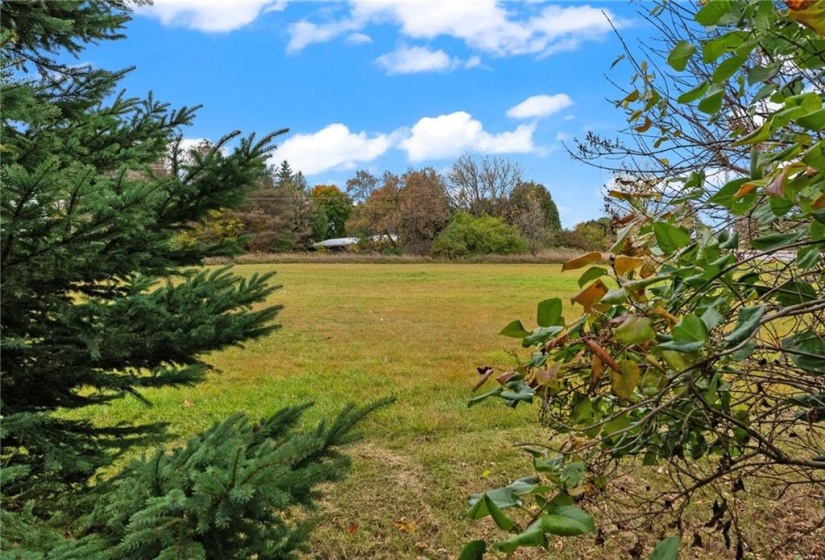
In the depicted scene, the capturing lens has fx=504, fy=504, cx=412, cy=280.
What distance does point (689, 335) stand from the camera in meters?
0.59

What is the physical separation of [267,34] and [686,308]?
2.68 m

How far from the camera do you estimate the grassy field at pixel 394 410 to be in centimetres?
276

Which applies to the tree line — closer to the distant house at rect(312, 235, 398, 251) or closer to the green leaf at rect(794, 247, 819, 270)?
the distant house at rect(312, 235, 398, 251)

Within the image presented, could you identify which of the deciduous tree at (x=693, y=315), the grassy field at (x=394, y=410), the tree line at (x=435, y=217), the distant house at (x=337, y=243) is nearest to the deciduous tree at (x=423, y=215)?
the tree line at (x=435, y=217)

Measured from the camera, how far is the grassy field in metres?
2.76

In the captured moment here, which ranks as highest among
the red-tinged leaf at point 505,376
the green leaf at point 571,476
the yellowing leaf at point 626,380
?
the yellowing leaf at point 626,380

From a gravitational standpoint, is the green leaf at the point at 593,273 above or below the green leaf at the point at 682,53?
below

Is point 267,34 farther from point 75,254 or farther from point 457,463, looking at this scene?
point 457,463

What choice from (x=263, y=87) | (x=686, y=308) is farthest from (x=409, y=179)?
(x=686, y=308)

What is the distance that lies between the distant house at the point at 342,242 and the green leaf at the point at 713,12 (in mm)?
35285

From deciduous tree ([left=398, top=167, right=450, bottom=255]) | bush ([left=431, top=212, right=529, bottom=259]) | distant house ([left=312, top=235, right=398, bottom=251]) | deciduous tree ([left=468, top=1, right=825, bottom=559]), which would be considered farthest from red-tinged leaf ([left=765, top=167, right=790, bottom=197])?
distant house ([left=312, top=235, right=398, bottom=251])

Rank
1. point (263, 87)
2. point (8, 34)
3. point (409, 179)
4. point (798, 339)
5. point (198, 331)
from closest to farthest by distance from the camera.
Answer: point (798, 339) → point (8, 34) → point (198, 331) → point (263, 87) → point (409, 179)

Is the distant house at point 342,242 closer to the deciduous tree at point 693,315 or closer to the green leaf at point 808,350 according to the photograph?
the deciduous tree at point 693,315

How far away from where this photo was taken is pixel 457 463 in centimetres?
350
